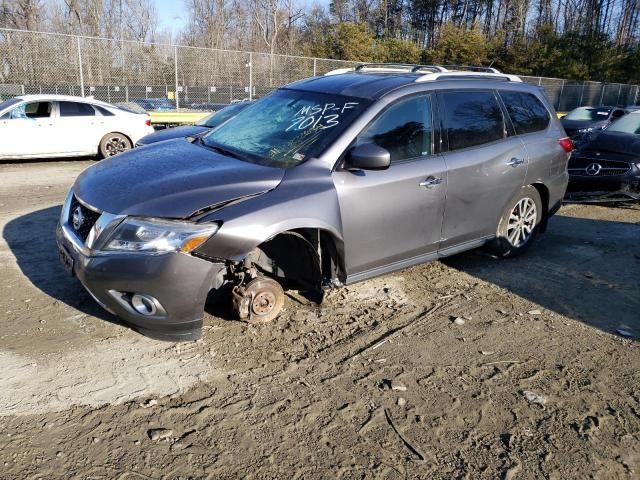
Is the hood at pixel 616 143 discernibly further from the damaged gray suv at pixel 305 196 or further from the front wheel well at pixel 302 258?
the front wheel well at pixel 302 258

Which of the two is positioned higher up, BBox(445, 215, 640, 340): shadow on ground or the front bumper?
the front bumper

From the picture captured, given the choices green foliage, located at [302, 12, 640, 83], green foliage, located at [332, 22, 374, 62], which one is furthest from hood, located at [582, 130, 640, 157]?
green foliage, located at [302, 12, 640, 83]

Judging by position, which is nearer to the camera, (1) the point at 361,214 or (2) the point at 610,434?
(2) the point at 610,434

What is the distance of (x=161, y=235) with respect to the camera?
324 centimetres

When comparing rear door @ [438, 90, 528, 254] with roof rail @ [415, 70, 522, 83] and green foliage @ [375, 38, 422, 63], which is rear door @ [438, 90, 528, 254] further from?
green foliage @ [375, 38, 422, 63]

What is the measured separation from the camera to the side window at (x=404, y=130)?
4090 millimetres

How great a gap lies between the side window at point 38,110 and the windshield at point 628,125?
10.7 metres

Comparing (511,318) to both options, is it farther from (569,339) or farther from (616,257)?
(616,257)

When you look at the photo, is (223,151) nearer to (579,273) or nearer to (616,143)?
(579,273)

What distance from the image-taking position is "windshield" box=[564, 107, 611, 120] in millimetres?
16750

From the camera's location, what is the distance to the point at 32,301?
4.18m

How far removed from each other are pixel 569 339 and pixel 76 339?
3.52 metres

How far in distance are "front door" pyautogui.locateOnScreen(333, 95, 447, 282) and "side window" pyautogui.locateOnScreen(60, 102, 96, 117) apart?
9326mm

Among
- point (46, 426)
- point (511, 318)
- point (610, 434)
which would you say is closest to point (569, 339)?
point (511, 318)
